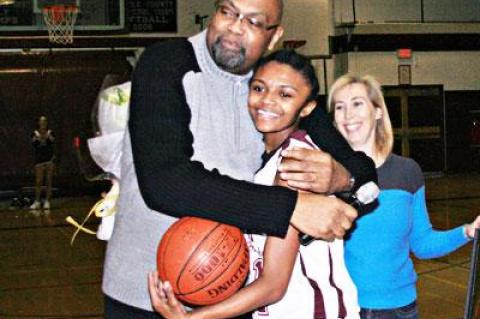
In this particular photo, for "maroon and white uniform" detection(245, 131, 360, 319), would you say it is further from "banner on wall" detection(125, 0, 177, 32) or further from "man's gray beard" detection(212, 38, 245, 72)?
"banner on wall" detection(125, 0, 177, 32)

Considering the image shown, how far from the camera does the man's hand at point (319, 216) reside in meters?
2.09

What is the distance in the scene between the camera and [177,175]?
6.77 feet

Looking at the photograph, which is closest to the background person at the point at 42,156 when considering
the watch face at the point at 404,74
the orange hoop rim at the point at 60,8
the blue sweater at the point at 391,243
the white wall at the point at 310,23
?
the orange hoop rim at the point at 60,8

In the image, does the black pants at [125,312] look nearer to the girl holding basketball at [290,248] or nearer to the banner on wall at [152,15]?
the girl holding basketball at [290,248]

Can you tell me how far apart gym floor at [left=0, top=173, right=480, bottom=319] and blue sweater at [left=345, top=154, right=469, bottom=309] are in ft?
10.7

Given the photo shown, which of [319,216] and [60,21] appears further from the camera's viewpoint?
[60,21]

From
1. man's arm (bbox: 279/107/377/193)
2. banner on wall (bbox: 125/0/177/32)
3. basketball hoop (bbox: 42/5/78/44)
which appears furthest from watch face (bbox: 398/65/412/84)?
man's arm (bbox: 279/107/377/193)

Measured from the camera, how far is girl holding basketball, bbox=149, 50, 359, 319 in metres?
2.22

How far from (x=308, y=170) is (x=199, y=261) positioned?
38cm

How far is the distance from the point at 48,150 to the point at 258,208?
13954 mm

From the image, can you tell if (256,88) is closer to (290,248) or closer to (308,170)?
(308,170)

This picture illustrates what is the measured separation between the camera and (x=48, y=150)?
15477mm

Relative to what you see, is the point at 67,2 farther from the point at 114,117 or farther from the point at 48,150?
the point at 114,117

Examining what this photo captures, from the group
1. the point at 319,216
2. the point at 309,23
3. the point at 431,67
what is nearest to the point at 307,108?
the point at 319,216
